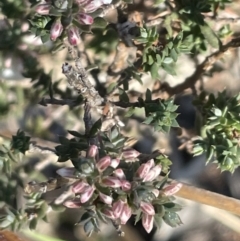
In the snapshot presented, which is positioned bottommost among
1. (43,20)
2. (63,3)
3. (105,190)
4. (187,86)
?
(187,86)

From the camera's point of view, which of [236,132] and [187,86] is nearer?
[236,132]

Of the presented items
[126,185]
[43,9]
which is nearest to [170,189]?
[126,185]

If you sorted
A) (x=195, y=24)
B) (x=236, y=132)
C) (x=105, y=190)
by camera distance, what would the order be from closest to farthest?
(x=105, y=190)
(x=236, y=132)
(x=195, y=24)

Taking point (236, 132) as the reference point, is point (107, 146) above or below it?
above

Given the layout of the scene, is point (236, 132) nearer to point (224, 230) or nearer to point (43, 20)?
point (224, 230)

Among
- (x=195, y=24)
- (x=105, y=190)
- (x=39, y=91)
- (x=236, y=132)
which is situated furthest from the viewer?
(x=39, y=91)

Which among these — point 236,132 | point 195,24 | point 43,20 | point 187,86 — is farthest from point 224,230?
point 43,20

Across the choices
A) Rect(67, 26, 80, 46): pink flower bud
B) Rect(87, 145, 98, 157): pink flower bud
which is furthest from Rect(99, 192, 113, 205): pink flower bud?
Rect(67, 26, 80, 46): pink flower bud
